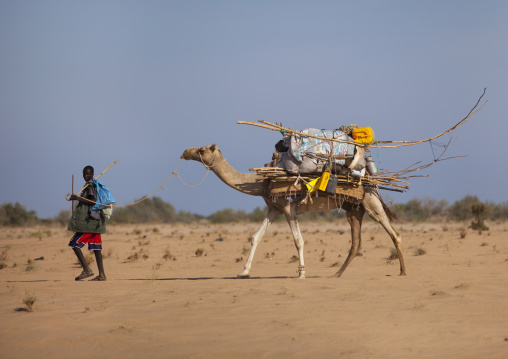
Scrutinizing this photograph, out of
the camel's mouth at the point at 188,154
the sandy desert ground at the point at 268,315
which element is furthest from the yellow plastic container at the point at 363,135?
the camel's mouth at the point at 188,154

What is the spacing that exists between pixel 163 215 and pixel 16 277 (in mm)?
41318

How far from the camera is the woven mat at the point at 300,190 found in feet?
40.2

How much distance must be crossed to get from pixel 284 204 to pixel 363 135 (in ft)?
6.54

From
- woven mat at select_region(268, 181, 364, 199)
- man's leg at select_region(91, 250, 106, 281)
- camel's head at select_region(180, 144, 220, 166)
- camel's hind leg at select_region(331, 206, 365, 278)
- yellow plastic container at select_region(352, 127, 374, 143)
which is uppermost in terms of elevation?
yellow plastic container at select_region(352, 127, 374, 143)

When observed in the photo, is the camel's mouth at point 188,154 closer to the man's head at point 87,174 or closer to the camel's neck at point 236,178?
the camel's neck at point 236,178

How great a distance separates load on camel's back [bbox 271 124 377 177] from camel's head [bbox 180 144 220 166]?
122 cm

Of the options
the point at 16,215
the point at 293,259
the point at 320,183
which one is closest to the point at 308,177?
the point at 320,183

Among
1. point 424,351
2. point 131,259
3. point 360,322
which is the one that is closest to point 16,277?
point 131,259

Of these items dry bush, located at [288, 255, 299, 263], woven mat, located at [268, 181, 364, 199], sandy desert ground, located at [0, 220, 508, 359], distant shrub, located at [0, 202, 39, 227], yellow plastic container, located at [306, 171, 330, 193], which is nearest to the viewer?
sandy desert ground, located at [0, 220, 508, 359]

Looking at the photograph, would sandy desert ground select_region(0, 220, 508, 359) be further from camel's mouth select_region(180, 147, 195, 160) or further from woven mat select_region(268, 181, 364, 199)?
camel's mouth select_region(180, 147, 195, 160)

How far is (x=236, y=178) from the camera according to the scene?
12969 mm

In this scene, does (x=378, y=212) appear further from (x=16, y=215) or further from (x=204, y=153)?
(x=16, y=215)

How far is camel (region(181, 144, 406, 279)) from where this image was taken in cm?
1252

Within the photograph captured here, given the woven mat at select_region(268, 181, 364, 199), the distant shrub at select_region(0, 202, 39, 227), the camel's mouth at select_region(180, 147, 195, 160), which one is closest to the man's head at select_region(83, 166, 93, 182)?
the camel's mouth at select_region(180, 147, 195, 160)
